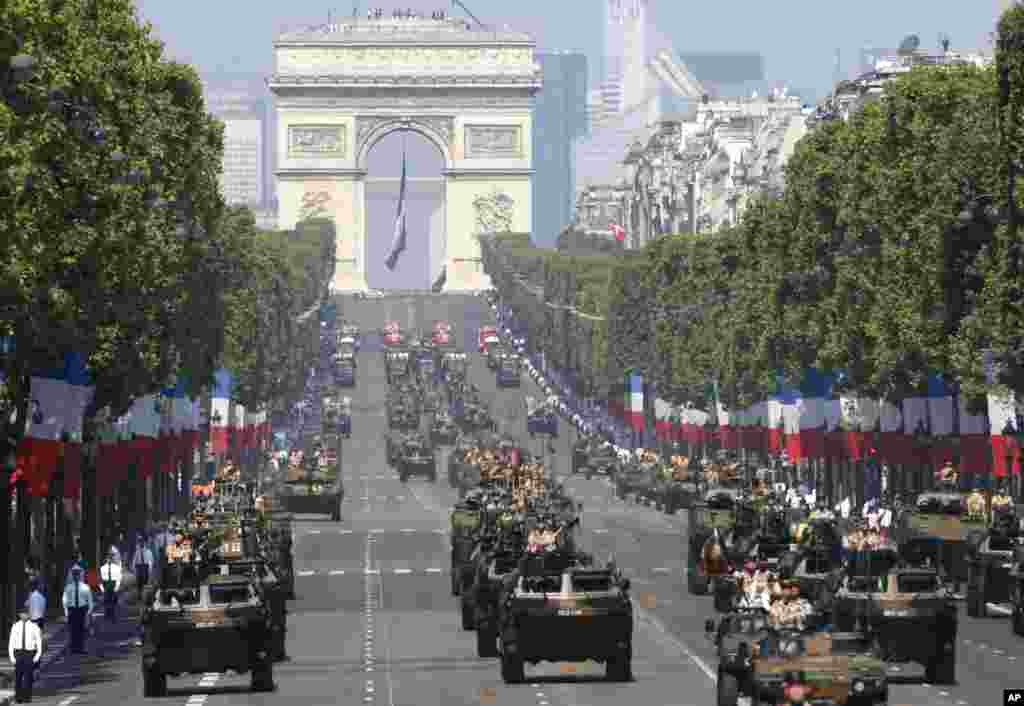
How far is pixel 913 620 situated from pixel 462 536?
3287 centimetres

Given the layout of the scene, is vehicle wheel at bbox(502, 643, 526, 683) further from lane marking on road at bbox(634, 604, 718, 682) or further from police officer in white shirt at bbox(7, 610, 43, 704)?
police officer in white shirt at bbox(7, 610, 43, 704)

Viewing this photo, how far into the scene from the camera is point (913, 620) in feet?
195

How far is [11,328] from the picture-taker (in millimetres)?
70812

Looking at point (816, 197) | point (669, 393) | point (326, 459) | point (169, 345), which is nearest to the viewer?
point (169, 345)

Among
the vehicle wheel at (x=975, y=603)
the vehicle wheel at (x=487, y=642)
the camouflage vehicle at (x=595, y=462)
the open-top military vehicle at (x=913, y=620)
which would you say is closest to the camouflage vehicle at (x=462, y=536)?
the vehicle wheel at (x=975, y=603)

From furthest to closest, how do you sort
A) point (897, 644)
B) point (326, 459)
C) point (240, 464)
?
point (240, 464), point (326, 459), point (897, 644)

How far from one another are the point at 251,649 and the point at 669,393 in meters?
136

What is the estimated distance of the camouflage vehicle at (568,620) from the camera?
59906 mm

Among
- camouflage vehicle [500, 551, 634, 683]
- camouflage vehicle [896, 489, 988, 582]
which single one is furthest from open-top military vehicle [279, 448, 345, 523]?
camouflage vehicle [500, 551, 634, 683]

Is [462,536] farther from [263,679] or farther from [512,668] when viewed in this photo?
[263,679]

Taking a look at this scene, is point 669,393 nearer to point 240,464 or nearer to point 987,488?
point 240,464

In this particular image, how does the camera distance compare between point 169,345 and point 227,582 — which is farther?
point 169,345

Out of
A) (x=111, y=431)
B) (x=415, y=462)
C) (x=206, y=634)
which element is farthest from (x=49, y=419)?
(x=415, y=462)

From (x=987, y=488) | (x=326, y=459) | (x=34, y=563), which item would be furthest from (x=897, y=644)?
(x=326, y=459)
